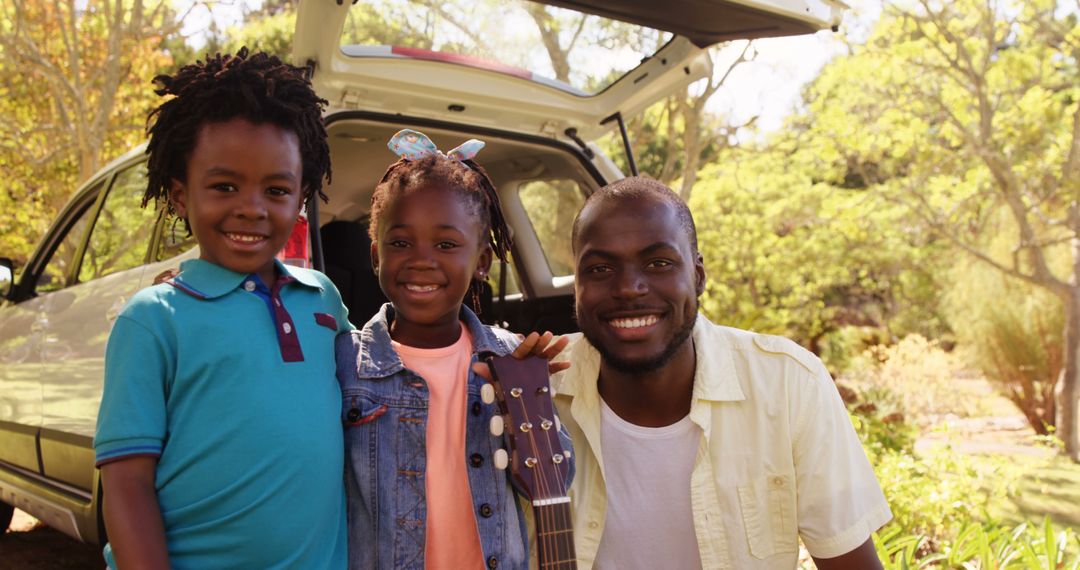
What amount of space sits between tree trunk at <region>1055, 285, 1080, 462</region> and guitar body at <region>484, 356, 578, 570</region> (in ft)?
23.9

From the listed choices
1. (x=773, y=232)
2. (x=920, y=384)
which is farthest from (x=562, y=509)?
(x=773, y=232)

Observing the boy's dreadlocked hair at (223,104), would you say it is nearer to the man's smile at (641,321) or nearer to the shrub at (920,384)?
the man's smile at (641,321)

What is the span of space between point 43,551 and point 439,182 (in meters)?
3.85

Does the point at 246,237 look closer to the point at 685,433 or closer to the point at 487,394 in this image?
the point at 487,394

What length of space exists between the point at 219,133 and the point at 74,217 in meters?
2.86

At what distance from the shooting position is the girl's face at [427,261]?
6.33 feet

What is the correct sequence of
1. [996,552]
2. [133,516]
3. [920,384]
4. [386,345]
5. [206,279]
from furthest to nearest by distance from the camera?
[920,384], [996,552], [386,345], [206,279], [133,516]

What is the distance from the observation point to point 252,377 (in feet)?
5.23

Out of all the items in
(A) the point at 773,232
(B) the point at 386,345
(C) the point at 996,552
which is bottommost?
(C) the point at 996,552

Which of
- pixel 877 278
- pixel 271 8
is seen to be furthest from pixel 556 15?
pixel 877 278

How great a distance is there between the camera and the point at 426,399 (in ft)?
6.09

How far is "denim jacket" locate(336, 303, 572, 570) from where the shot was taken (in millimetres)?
1763

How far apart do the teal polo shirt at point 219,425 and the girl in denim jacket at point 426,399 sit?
13cm

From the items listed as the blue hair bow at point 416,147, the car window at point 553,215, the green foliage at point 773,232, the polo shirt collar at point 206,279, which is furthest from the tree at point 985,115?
the polo shirt collar at point 206,279
